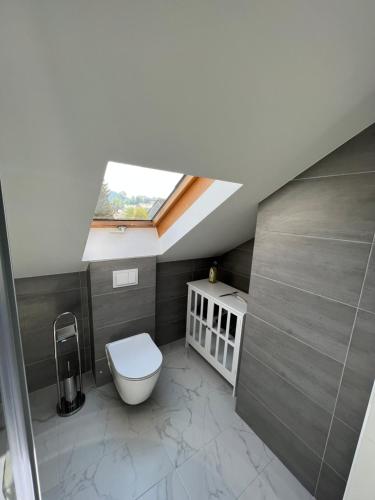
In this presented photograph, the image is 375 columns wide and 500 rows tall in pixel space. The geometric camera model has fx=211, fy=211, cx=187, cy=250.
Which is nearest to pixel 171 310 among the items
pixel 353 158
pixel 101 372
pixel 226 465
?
pixel 101 372

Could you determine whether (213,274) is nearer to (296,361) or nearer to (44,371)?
(296,361)

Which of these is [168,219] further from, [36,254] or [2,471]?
[2,471]

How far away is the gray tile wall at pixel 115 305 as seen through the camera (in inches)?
66.6

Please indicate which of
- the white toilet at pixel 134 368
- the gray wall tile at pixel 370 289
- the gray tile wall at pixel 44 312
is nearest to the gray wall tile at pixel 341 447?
the gray wall tile at pixel 370 289

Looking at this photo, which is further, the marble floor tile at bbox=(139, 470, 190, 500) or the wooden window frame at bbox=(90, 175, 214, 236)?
the wooden window frame at bbox=(90, 175, 214, 236)

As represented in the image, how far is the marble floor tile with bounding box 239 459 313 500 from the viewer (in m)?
1.19

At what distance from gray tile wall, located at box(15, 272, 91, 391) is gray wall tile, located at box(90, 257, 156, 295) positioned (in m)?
0.20

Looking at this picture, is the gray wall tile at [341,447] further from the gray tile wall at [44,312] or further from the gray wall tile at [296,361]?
the gray tile wall at [44,312]

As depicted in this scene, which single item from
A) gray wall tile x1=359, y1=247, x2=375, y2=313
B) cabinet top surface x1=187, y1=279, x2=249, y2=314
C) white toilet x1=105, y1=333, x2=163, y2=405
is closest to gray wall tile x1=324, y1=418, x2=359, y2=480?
gray wall tile x1=359, y1=247, x2=375, y2=313

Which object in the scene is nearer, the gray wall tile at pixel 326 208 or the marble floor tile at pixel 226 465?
the gray wall tile at pixel 326 208

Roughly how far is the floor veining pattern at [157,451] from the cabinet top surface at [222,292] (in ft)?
2.61

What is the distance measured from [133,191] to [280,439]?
1939 millimetres

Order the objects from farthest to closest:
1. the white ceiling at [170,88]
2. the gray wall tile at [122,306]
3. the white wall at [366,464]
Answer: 1. the gray wall tile at [122,306]
2. the white wall at [366,464]
3. the white ceiling at [170,88]

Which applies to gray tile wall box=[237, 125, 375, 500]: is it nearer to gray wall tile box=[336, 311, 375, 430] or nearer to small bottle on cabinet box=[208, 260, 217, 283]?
gray wall tile box=[336, 311, 375, 430]
